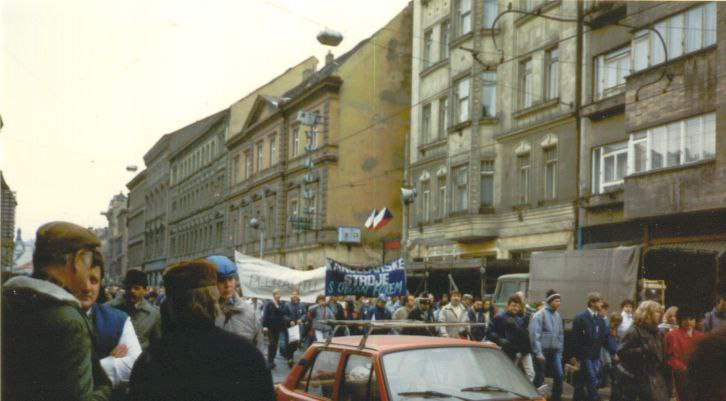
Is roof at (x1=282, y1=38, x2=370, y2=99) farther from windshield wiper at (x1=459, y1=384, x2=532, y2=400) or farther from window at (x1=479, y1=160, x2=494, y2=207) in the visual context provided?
windshield wiper at (x1=459, y1=384, x2=532, y2=400)

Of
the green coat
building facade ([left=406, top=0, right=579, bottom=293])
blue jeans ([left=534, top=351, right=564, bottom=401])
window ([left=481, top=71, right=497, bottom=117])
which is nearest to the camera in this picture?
the green coat

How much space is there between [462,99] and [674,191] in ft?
44.3

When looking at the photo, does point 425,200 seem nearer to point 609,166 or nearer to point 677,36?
point 609,166

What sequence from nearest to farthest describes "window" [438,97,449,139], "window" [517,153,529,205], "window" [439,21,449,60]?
"window" [517,153,529,205]
"window" [438,97,449,139]
"window" [439,21,449,60]

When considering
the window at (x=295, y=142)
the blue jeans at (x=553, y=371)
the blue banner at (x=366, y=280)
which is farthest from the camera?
the window at (x=295, y=142)

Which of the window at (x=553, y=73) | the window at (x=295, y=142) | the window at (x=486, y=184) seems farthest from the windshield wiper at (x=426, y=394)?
the window at (x=295, y=142)

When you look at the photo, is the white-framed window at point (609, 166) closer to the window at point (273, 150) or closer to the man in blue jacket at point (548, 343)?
the man in blue jacket at point (548, 343)

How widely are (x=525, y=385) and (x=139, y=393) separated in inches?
161

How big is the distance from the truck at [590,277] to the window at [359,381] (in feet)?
Answer: 44.3

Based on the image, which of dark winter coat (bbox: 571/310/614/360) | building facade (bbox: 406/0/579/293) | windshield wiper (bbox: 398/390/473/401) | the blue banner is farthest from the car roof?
building facade (bbox: 406/0/579/293)

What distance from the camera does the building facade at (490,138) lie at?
30250mm

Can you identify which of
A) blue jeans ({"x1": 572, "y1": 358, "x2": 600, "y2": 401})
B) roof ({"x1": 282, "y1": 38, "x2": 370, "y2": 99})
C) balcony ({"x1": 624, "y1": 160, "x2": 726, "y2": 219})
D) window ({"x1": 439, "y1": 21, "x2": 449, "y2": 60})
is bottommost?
blue jeans ({"x1": 572, "y1": 358, "x2": 600, "y2": 401})

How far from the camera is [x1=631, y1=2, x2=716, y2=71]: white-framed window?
23484 millimetres

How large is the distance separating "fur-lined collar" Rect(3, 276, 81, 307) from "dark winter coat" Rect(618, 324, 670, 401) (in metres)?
8.50
